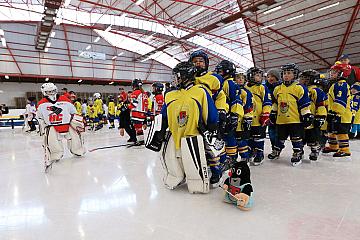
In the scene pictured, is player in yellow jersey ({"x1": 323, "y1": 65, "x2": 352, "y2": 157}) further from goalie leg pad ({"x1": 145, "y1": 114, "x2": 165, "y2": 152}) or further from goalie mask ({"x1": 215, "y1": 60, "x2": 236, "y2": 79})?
goalie leg pad ({"x1": 145, "y1": 114, "x2": 165, "y2": 152})

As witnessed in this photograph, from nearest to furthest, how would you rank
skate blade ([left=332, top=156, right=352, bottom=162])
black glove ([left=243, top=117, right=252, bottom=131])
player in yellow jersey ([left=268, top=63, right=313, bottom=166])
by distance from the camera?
black glove ([left=243, top=117, right=252, bottom=131])
player in yellow jersey ([left=268, top=63, right=313, bottom=166])
skate blade ([left=332, top=156, right=352, bottom=162])

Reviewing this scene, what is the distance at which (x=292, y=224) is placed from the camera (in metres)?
1.99

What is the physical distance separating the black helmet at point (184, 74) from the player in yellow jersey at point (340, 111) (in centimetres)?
281

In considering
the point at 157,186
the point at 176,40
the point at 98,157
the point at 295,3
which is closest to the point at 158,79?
the point at 176,40

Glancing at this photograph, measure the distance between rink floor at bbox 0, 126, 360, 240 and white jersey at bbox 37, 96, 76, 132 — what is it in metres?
0.87

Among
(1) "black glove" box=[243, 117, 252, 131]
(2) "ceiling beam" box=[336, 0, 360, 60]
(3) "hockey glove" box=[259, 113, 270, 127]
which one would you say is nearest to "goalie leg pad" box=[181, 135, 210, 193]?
(1) "black glove" box=[243, 117, 252, 131]

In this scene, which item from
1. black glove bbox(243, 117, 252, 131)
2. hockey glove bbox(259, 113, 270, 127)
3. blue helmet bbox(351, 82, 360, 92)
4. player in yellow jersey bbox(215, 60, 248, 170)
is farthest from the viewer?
blue helmet bbox(351, 82, 360, 92)

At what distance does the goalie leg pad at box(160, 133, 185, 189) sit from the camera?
2.92m

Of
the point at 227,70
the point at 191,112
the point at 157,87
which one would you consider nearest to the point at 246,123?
the point at 227,70

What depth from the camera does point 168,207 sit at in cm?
241

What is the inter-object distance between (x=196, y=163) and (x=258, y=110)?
1757mm

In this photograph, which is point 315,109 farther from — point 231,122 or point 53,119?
point 53,119

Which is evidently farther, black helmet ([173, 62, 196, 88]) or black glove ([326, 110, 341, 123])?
black glove ([326, 110, 341, 123])

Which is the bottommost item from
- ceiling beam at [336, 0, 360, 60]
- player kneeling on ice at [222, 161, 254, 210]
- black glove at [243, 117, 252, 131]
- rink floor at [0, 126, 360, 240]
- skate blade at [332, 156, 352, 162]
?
rink floor at [0, 126, 360, 240]
